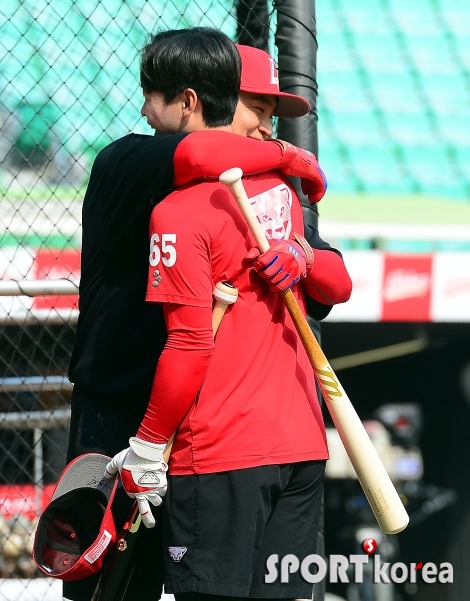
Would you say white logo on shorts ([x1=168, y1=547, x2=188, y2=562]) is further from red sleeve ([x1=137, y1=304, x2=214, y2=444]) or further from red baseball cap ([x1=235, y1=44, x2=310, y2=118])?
red baseball cap ([x1=235, y1=44, x2=310, y2=118])

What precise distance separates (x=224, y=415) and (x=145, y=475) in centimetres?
20

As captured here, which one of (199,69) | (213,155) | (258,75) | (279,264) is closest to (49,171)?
(258,75)

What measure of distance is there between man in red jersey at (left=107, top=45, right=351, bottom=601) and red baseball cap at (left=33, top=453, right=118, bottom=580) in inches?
3.7

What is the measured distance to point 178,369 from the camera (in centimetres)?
172

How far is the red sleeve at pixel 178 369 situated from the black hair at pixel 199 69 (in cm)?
48

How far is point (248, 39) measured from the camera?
2.90 m

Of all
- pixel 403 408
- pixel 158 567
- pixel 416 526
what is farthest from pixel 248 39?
pixel 416 526

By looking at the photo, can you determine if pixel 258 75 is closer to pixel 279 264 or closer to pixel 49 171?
pixel 279 264

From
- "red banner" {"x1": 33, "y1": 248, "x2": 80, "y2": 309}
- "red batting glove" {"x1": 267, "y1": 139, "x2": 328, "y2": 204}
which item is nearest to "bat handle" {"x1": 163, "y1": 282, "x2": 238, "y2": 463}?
"red batting glove" {"x1": 267, "y1": 139, "x2": 328, "y2": 204}

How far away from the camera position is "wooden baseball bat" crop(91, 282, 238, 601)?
5.90 feet

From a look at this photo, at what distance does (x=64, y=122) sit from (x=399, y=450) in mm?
5059

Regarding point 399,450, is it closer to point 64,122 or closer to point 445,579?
point 64,122

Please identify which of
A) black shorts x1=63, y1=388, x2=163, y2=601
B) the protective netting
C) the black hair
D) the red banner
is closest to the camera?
the black hair

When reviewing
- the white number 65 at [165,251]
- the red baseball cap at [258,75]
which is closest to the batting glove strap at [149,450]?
the white number 65 at [165,251]
